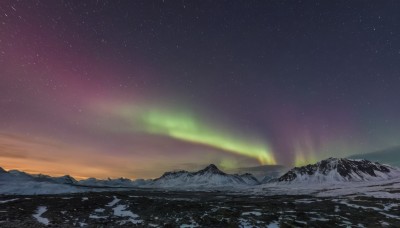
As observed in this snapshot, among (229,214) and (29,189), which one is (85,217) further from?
(29,189)

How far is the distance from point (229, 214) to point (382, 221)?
28.0m

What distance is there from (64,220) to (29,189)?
5455 inches

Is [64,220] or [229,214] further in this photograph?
[229,214]

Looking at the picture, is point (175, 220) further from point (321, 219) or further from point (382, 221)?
point (382, 221)

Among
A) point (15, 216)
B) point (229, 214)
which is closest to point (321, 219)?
point (229, 214)

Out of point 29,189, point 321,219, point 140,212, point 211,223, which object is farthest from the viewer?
point 29,189

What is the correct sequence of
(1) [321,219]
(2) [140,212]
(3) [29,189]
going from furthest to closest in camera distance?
(3) [29,189] < (2) [140,212] < (1) [321,219]

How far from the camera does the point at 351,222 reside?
176 ft

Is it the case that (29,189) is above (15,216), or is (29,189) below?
above

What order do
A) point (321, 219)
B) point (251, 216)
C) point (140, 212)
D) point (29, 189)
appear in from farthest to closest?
1. point (29, 189)
2. point (140, 212)
3. point (251, 216)
4. point (321, 219)

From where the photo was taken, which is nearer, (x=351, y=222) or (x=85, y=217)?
(x=351, y=222)

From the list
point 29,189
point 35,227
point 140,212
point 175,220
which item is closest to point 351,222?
point 175,220

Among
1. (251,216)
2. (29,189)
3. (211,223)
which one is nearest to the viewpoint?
(211,223)

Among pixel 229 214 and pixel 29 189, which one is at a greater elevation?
pixel 29 189
